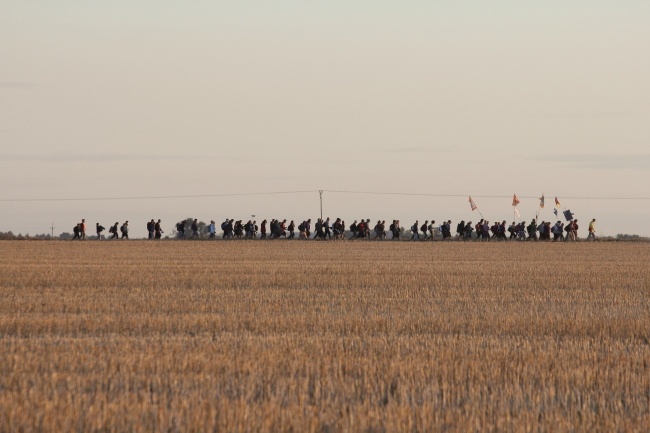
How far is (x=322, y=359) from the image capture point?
12602mm

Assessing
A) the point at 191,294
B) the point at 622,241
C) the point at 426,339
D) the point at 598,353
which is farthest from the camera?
the point at 622,241

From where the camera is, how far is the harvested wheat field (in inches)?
373

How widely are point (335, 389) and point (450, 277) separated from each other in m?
18.4

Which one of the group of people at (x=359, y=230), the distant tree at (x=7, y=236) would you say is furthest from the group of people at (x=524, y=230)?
the distant tree at (x=7, y=236)

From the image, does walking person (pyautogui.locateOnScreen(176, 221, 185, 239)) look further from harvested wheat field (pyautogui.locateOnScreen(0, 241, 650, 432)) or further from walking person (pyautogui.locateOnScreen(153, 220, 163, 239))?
harvested wheat field (pyautogui.locateOnScreen(0, 241, 650, 432))

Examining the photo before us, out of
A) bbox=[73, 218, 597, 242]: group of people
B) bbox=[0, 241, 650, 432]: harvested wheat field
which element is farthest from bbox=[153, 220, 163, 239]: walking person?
bbox=[0, 241, 650, 432]: harvested wheat field

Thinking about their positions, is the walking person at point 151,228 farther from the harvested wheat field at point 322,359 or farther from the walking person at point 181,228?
the harvested wheat field at point 322,359

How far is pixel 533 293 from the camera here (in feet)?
78.6

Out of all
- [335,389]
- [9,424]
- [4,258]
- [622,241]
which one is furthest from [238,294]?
[622,241]

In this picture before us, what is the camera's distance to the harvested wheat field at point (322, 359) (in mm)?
9484

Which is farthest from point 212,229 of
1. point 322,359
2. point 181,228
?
point 322,359

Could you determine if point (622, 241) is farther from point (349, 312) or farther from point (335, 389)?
point (335, 389)

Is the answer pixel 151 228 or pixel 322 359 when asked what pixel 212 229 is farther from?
pixel 322 359

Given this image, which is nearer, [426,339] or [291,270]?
[426,339]
